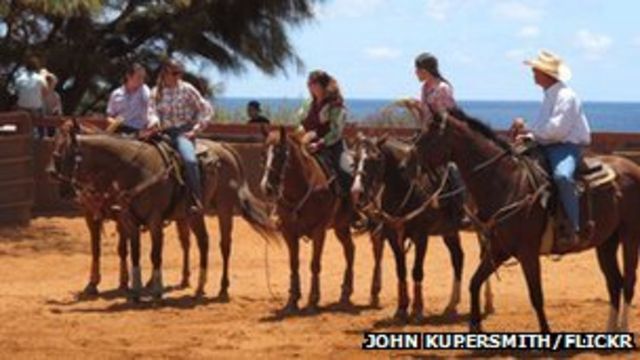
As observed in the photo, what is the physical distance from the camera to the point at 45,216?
21094 mm

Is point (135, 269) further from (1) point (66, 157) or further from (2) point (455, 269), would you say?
(2) point (455, 269)

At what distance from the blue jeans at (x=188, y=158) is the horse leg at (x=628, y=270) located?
465 cm

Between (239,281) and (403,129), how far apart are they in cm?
529

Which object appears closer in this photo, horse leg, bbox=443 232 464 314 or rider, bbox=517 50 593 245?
rider, bbox=517 50 593 245

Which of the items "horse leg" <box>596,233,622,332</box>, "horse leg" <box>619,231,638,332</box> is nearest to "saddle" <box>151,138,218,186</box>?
"horse leg" <box>596,233,622,332</box>

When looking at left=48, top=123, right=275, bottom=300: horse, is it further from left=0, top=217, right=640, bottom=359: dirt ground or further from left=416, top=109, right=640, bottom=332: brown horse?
left=416, top=109, right=640, bottom=332: brown horse

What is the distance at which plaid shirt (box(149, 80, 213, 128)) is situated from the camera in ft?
46.0

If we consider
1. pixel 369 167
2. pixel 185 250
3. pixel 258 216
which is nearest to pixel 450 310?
pixel 369 167

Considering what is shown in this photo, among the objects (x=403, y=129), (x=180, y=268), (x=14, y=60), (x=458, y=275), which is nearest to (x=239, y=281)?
(x=180, y=268)

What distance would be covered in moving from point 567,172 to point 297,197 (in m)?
3.08

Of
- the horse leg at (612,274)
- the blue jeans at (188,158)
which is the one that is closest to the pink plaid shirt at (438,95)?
the horse leg at (612,274)

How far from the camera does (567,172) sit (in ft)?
34.9

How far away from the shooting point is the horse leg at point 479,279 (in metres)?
10.7

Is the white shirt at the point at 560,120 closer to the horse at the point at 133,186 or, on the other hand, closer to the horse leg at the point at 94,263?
the horse at the point at 133,186
